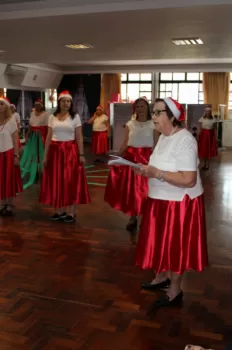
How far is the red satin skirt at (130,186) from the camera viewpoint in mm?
4258

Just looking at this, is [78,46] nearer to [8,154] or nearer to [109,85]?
[8,154]

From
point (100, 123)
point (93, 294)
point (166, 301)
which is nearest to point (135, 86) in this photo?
point (100, 123)

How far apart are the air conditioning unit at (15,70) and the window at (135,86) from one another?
163 inches

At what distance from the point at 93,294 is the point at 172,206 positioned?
0.93 meters

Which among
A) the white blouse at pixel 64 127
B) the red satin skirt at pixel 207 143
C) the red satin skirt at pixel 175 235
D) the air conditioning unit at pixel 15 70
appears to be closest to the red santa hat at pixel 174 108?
the red satin skirt at pixel 175 235

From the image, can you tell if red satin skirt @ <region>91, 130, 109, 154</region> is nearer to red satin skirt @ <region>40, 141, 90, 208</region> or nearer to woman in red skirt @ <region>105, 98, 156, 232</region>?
red satin skirt @ <region>40, 141, 90, 208</region>

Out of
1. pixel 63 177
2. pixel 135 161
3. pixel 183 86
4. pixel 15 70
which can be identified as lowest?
pixel 63 177

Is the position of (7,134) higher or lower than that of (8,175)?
higher

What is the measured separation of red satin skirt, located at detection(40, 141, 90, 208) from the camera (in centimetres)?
453

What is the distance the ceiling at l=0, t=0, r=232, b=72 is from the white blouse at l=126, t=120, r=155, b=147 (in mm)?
1203

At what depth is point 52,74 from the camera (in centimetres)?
1366

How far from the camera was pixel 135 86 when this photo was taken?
48.0 feet

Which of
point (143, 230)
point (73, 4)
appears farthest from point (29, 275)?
point (73, 4)

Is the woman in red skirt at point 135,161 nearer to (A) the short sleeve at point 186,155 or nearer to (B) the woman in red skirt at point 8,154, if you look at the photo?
(B) the woman in red skirt at point 8,154
